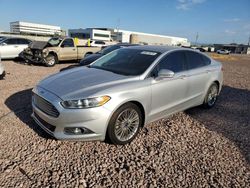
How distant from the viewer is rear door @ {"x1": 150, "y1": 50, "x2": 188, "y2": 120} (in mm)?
3812

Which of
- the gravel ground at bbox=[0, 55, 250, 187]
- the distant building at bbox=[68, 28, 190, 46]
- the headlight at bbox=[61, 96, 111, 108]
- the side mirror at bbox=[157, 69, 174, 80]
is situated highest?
the distant building at bbox=[68, 28, 190, 46]

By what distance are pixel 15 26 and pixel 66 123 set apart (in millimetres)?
117985

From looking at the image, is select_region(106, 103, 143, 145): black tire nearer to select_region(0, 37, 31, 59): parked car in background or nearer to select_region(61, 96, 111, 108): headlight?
select_region(61, 96, 111, 108): headlight

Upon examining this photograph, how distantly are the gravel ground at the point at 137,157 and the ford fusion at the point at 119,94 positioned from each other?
288 mm

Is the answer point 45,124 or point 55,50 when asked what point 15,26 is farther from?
point 45,124

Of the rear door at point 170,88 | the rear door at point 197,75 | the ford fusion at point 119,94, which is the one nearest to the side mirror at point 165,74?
the ford fusion at point 119,94

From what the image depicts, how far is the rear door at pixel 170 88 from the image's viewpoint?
12.5 ft

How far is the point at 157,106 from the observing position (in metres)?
3.88

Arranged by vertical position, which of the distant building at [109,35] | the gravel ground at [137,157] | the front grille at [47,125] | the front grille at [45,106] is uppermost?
the distant building at [109,35]

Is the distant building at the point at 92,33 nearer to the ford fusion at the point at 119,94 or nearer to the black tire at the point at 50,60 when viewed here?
the black tire at the point at 50,60

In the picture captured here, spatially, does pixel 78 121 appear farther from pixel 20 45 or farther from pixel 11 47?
pixel 20 45

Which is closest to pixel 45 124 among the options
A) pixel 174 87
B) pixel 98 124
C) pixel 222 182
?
pixel 98 124

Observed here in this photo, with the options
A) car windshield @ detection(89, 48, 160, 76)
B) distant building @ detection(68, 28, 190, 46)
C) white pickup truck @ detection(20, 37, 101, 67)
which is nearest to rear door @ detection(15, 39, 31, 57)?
white pickup truck @ detection(20, 37, 101, 67)

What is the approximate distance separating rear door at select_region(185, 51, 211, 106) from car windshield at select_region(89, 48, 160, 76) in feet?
3.16
